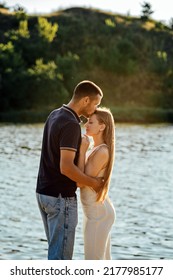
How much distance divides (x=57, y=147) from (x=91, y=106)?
473 millimetres

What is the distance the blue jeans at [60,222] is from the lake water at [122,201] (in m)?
5.58

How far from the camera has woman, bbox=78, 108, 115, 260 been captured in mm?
7070

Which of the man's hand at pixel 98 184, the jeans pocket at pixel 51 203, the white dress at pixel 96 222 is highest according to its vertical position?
the man's hand at pixel 98 184

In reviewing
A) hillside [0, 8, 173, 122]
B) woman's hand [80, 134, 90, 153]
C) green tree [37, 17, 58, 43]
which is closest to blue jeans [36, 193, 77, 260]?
woman's hand [80, 134, 90, 153]

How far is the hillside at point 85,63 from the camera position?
2662 inches

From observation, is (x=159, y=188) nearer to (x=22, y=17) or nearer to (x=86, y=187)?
(x=86, y=187)

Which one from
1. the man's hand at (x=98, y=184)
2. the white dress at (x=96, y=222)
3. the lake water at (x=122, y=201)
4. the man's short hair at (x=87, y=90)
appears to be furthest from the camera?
the lake water at (x=122, y=201)

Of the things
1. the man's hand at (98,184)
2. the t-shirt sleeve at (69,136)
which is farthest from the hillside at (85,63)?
the t-shirt sleeve at (69,136)

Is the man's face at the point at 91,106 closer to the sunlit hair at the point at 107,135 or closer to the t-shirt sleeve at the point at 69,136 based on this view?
the sunlit hair at the point at 107,135

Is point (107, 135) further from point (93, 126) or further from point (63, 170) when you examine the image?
point (63, 170)

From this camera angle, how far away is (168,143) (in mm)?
41219

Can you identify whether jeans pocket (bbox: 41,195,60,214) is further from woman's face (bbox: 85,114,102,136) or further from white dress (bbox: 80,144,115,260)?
woman's face (bbox: 85,114,102,136)

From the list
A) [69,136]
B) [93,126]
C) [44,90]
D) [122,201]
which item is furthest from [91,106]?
[44,90]

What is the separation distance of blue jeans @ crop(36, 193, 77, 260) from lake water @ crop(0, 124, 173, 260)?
5.58 meters
